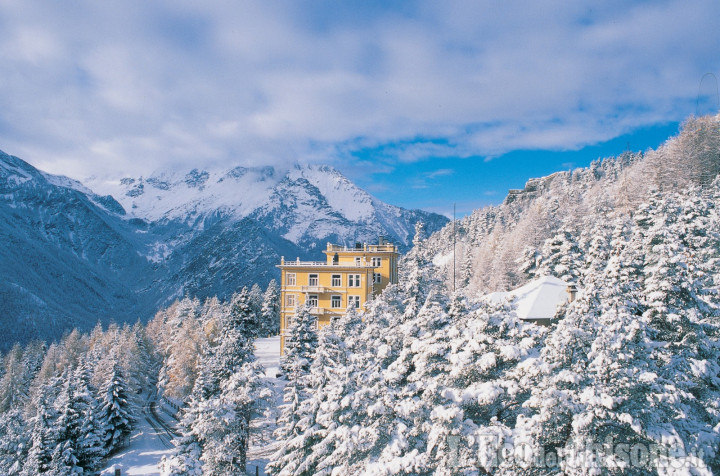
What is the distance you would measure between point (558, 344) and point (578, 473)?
333cm

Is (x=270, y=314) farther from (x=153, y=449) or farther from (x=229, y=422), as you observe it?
(x=229, y=422)

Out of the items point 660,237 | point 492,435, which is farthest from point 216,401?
point 660,237

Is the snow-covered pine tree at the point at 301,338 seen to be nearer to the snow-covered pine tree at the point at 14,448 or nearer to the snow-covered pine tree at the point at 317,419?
the snow-covered pine tree at the point at 317,419

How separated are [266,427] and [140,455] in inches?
962

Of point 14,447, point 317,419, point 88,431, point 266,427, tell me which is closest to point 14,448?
point 14,447

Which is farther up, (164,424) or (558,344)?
(558,344)

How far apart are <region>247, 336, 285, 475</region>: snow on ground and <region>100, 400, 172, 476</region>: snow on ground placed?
10.8 m

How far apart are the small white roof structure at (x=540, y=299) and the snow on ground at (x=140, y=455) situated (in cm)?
3266

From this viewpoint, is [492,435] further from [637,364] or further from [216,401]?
[216,401]

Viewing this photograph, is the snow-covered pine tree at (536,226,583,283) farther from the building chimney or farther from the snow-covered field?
the snow-covered field

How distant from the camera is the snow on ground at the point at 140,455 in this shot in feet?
124

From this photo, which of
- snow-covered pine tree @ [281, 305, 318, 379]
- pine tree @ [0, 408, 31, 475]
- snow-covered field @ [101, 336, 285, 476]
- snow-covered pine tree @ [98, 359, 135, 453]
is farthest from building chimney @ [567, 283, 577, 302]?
pine tree @ [0, 408, 31, 475]

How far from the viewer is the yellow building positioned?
1854 inches

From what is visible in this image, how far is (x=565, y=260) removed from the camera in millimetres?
37656
